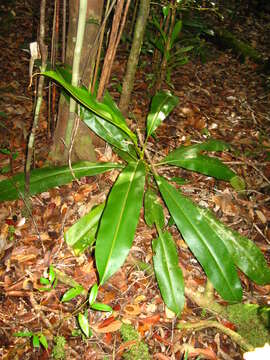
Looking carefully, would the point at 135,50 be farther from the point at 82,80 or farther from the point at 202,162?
the point at 202,162

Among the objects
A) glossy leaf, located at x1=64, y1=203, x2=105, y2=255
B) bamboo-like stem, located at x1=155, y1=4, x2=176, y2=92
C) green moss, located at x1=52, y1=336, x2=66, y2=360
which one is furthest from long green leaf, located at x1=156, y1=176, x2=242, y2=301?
bamboo-like stem, located at x1=155, y1=4, x2=176, y2=92

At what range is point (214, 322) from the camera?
5.33 ft

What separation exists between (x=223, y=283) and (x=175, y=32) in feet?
6.82

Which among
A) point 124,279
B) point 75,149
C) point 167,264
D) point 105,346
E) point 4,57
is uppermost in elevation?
point 4,57

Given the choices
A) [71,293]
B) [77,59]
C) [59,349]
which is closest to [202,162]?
[77,59]

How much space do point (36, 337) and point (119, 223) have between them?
0.70 metres

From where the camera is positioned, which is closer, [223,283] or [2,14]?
[223,283]

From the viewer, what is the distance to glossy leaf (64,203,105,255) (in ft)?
5.85

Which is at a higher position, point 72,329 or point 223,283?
point 223,283

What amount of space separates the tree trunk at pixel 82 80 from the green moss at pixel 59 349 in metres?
1.12

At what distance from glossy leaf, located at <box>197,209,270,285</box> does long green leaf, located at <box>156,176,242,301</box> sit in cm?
7

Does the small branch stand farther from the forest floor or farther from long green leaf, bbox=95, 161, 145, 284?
long green leaf, bbox=95, 161, 145, 284

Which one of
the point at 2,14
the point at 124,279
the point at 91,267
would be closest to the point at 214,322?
the point at 124,279

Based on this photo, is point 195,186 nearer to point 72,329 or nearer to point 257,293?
point 257,293
